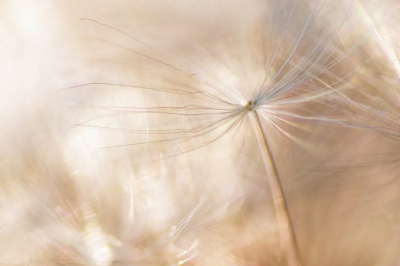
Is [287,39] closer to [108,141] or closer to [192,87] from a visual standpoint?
[192,87]

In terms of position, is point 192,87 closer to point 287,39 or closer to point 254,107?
point 254,107

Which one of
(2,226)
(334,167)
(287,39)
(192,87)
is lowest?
(2,226)

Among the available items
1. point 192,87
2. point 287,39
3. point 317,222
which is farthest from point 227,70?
point 317,222

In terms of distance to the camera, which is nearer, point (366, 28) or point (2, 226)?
point (2, 226)

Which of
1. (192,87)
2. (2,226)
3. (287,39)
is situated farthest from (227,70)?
(2,226)

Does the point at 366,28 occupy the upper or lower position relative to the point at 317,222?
upper

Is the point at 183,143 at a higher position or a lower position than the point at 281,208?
higher
